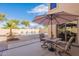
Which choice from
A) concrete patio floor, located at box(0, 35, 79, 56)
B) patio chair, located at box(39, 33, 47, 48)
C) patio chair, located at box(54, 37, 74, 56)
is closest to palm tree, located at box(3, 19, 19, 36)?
concrete patio floor, located at box(0, 35, 79, 56)

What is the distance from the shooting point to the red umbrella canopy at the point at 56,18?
14.9 ft

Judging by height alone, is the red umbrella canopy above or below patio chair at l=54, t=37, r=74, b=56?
above

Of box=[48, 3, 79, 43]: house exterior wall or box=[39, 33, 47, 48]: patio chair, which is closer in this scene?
box=[48, 3, 79, 43]: house exterior wall

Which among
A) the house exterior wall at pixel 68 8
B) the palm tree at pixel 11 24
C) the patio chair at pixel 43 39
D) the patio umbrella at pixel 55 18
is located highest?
the house exterior wall at pixel 68 8

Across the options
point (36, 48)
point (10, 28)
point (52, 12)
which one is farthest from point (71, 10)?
point (10, 28)

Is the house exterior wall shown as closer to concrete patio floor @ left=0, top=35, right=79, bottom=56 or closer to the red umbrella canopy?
the red umbrella canopy

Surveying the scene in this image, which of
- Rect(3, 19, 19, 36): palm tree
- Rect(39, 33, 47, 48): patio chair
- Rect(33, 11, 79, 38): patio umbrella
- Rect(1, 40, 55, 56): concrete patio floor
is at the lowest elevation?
Rect(1, 40, 55, 56): concrete patio floor

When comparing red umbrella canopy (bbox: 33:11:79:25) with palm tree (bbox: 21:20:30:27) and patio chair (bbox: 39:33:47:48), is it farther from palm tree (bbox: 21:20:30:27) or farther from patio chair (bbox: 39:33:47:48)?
patio chair (bbox: 39:33:47:48)

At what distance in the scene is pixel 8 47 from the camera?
462cm

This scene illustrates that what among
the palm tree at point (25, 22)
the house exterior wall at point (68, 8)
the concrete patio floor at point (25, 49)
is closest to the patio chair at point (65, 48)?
the concrete patio floor at point (25, 49)

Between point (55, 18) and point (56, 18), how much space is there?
3 cm

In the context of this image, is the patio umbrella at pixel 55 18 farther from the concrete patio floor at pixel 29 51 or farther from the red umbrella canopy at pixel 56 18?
the concrete patio floor at pixel 29 51

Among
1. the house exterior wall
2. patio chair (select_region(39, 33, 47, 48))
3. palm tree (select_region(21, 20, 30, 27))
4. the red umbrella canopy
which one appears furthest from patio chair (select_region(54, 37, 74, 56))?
palm tree (select_region(21, 20, 30, 27))

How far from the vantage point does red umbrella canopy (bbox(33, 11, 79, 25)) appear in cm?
454
